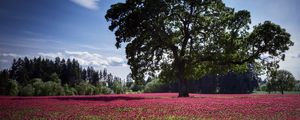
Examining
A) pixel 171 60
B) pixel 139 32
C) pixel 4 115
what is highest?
pixel 139 32

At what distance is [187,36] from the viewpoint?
134ft

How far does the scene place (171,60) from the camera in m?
42.5

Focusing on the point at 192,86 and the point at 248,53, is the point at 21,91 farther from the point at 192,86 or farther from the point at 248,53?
the point at 192,86

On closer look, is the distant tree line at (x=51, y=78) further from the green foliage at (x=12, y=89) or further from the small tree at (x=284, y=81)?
the small tree at (x=284, y=81)

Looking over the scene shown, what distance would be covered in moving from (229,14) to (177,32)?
23.4ft

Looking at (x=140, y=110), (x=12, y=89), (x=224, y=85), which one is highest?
(x=224, y=85)

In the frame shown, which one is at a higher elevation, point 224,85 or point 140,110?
point 224,85

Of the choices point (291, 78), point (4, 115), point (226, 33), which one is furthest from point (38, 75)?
point (4, 115)

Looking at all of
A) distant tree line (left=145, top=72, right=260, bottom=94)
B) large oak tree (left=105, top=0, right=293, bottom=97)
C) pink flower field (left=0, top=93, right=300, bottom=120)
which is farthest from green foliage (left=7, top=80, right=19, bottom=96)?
distant tree line (left=145, top=72, right=260, bottom=94)

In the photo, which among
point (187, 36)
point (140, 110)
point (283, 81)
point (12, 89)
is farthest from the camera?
point (283, 81)

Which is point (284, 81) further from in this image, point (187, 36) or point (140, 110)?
point (140, 110)

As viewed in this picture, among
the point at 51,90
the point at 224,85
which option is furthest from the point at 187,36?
the point at 224,85

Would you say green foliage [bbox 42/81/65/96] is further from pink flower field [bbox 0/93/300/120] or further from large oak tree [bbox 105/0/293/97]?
pink flower field [bbox 0/93/300/120]

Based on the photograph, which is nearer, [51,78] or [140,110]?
[140,110]
